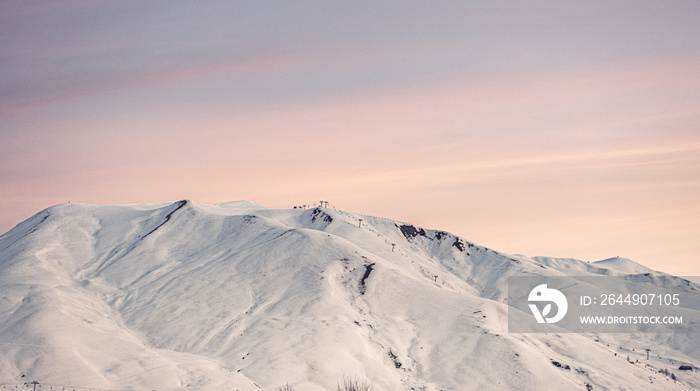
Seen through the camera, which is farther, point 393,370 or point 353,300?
point 353,300

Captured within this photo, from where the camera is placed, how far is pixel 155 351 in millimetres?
140375

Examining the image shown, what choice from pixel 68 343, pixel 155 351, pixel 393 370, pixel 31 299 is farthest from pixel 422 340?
pixel 31 299

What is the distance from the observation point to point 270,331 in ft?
491

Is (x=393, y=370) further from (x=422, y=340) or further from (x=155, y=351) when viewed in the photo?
(x=155, y=351)

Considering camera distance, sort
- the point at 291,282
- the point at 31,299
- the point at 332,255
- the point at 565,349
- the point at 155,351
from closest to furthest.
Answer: the point at 155,351, the point at 31,299, the point at 565,349, the point at 291,282, the point at 332,255

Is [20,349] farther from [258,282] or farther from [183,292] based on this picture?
[258,282]

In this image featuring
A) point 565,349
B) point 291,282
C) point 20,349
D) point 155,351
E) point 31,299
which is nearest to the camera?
point 20,349

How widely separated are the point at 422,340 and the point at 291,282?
40965 millimetres

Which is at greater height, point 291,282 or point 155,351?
point 291,282

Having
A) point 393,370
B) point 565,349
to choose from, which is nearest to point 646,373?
point 565,349

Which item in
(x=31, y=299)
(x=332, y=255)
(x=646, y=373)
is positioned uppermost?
(x=332, y=255)

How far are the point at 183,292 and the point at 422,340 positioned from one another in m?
66.1

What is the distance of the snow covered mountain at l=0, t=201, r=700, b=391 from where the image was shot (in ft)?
414

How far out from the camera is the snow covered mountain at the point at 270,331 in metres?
126
